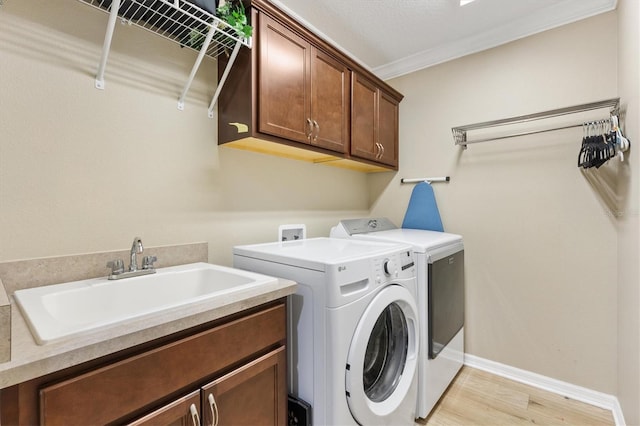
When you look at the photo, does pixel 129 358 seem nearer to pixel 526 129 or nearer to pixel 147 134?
pixel 147 134

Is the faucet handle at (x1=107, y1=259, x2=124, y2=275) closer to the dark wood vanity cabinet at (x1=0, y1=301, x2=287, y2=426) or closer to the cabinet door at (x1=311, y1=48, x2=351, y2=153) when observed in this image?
the dark wood vanity cabinet at (x1=0, y1=301, x2=287, y2=426)

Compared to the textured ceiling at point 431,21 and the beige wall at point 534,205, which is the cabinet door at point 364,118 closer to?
the textured ceiling at point 431,21

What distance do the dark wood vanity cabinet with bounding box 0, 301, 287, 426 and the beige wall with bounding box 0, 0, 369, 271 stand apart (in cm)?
A: 71

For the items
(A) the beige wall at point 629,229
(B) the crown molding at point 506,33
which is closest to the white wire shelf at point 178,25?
(B) the crown molding at point 506,33

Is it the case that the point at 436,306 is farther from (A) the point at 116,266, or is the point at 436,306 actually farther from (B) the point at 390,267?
(A) the point at 116,266

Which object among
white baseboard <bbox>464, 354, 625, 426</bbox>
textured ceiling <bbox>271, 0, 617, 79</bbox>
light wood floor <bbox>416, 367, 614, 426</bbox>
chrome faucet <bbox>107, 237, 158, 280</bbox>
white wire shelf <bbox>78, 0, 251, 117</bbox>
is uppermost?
textured ceiling <bbox>271, 0, 617, 79</bbox>

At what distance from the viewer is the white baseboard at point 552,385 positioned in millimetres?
1781

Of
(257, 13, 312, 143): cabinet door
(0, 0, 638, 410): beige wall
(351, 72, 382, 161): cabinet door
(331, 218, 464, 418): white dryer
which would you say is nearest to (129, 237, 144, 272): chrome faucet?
(0, 0, 638, 410): beige wall

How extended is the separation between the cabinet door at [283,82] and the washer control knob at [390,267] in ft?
2.70

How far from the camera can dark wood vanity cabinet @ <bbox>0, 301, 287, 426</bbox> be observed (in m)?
0.62

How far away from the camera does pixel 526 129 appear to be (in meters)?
2.06

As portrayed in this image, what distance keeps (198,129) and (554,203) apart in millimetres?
2253

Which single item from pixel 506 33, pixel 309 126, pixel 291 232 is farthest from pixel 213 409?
pixel 506 33

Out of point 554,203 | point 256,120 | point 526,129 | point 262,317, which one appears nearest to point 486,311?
point 554,203
